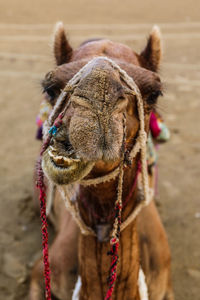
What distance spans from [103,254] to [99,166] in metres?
0.59

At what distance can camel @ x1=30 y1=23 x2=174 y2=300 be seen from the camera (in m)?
1.40

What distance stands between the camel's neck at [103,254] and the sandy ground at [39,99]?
66 cm

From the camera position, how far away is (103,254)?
196 centimetres

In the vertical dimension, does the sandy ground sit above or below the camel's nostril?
below

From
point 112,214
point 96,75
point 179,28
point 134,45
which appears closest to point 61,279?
point 112,214

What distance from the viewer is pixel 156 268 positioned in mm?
2682

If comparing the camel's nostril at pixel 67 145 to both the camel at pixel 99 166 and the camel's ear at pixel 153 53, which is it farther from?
the camel's ear at pixel 153 53

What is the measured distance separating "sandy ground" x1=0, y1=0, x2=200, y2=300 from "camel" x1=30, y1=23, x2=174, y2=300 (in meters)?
0.29

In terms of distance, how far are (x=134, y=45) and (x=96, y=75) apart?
25.7 ft

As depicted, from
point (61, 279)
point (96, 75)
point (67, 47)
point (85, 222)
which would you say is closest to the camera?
point (96, 75)

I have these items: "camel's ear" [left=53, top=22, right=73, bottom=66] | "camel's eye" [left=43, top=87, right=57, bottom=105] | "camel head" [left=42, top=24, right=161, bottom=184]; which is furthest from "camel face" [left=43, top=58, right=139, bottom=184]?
"camel's ear" [left=53, top=22, right=73, bottom=66]

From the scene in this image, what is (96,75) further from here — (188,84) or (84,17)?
(84,17)

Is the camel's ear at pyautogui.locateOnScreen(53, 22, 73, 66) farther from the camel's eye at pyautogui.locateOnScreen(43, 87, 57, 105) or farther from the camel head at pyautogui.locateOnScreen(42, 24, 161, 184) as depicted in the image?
the camel head at pyautogui.locateOnScreen(42, 24, 161, 184)

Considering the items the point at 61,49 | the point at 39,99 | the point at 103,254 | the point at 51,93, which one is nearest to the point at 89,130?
the point at 51,93
